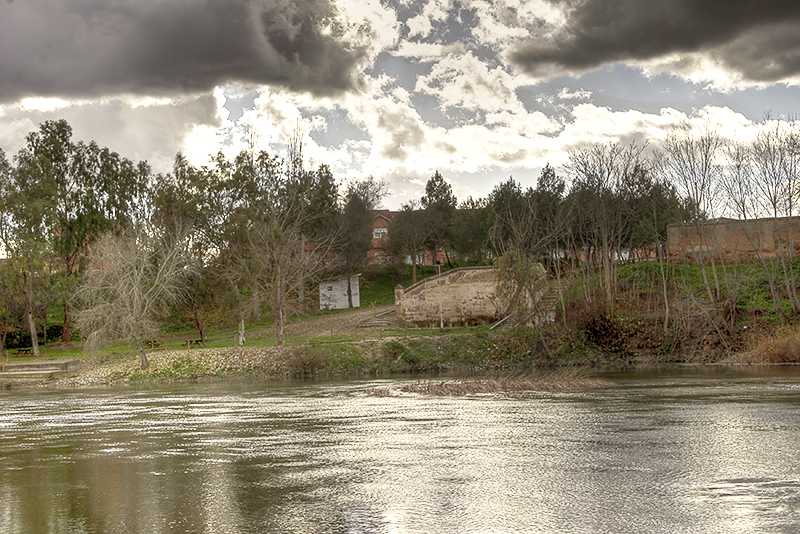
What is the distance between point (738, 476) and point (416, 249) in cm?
6054

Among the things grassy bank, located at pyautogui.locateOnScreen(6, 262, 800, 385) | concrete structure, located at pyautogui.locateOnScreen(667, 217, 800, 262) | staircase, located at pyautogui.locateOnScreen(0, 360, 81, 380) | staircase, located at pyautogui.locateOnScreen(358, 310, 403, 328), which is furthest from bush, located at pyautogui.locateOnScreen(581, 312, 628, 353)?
staircase, located at pyautogui.locateOnScreen(0, 360, 81, 380)

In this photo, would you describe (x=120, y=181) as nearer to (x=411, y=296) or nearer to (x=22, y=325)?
(x=22, y=325)

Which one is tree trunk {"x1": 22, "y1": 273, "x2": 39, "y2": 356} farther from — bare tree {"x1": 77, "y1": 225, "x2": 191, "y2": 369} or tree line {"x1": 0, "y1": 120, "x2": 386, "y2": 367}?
bare tree {"x1": 77, "y1": 225, "x2": 191, "y2": 369}

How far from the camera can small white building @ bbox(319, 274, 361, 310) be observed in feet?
212

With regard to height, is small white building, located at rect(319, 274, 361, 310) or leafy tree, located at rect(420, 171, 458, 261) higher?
leafy tree, located at rect(420, 171, 458, 261)

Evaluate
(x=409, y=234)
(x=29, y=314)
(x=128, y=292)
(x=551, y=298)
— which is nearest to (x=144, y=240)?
(x=128, y=292)

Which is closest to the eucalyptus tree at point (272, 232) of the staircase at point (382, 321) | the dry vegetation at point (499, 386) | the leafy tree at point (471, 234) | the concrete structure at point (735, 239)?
the staircase at point (382, 321)

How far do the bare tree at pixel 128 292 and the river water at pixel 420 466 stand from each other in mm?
15048

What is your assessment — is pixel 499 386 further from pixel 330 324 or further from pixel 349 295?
pixel 349 295

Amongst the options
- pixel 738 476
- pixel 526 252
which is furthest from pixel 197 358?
pixel 738 476

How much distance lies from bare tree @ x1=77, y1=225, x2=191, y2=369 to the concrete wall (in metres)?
15.8

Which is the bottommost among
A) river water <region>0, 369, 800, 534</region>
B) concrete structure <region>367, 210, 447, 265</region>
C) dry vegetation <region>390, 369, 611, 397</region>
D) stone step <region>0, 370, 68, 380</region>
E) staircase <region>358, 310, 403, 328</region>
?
dry vegetation <region>390, 369, 611, 397</region>

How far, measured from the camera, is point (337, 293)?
65.6 metres

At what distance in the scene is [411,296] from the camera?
48.2 metres
